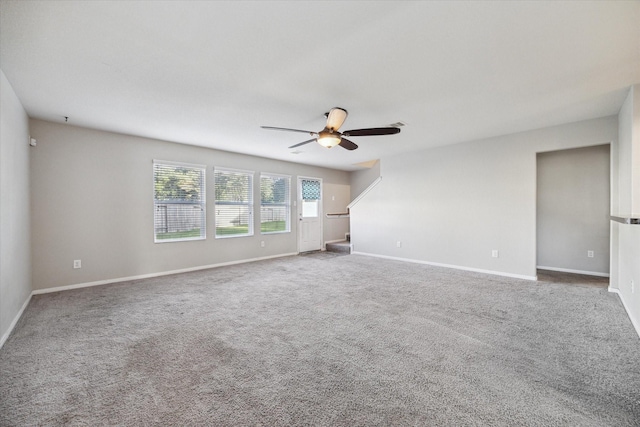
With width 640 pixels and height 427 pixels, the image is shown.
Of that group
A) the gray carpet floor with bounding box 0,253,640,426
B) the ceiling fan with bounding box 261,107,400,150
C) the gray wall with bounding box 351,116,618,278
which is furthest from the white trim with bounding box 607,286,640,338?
the ceiling fan with bounding box 261,107,400,150

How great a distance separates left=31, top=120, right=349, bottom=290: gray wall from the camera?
386 cm

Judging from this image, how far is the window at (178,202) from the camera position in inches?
194

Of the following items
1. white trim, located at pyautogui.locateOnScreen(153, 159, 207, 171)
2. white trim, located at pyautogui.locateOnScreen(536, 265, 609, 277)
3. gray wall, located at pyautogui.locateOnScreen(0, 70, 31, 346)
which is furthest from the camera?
white trim, located at pyautogui.locateOnScreen(153, 159, 207, 171)

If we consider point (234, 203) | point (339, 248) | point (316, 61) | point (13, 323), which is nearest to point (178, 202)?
point (234, 203)

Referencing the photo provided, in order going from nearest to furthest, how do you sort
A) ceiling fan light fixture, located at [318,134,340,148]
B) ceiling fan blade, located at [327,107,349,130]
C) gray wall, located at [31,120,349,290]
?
ceiling fan blade, located at [327,107,349,130] < ceiling fan light fixture, located at [318,134,340,148] < gray wall, located at [31,120,349,290]

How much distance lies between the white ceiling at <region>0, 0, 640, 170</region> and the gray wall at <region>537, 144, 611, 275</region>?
1294 millimetres

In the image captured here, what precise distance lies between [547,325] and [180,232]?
225 inches

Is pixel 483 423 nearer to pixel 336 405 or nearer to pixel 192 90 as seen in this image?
pixel 336 405

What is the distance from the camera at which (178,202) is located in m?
5.13

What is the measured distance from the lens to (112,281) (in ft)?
14.4

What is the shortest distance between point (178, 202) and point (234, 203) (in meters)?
1.18

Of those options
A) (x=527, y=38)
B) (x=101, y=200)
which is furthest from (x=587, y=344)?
(x=101, y=200)

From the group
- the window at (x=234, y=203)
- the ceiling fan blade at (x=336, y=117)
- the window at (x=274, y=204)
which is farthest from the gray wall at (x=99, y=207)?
the ceiling fan blade at (x=336, y=117)

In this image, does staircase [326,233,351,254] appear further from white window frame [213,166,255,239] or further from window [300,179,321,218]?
white window frame [213,166,255,239]
